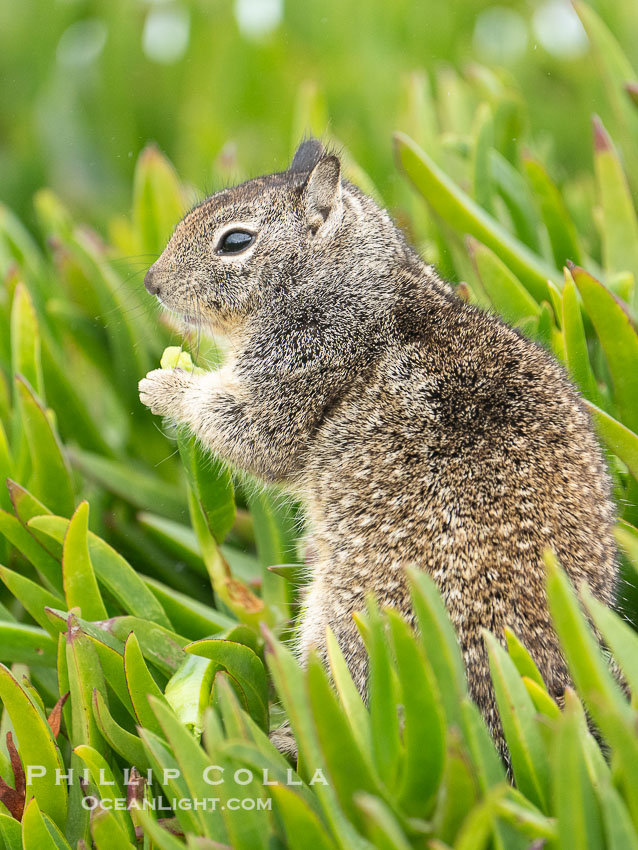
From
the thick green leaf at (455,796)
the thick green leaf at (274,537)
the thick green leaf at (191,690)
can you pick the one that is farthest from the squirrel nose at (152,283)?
the thick green leaf at (455,796)

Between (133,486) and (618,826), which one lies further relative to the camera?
(133,486)

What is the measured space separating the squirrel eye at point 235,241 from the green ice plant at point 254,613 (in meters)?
0.35

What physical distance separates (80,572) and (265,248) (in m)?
1.06

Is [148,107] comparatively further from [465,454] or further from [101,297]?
[465,454]

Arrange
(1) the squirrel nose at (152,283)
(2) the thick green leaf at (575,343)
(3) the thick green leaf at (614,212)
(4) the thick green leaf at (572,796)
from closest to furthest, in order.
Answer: (4) the thick green leaf at (572,796) → (2) the thick green leaf at (575,343) → (1) the squirrel nose at (152,283) → (3) the thick green leaf at (614,212)

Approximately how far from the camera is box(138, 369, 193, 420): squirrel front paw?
8.55 feet

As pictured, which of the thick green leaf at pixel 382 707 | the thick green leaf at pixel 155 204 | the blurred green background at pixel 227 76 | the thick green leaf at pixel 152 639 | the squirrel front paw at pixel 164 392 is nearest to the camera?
the thick green leaf at pixel 382 707

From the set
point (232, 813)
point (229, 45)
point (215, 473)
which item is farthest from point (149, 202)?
point (232, 813)

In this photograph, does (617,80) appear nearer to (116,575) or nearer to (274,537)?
(274,537)

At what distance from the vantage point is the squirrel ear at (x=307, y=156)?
2.91 meters

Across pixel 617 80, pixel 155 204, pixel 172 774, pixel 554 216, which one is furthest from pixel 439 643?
pixel 155 204

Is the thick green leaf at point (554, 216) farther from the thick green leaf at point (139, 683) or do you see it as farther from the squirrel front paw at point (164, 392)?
the thick green leaf at point (139, 683)

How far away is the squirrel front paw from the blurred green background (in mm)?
2224

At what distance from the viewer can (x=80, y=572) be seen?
2.14 meters
